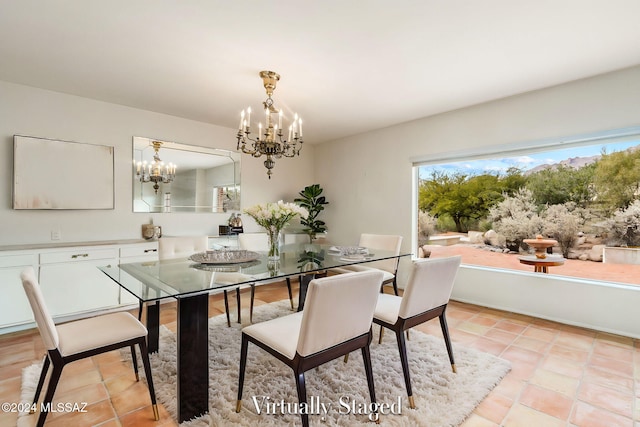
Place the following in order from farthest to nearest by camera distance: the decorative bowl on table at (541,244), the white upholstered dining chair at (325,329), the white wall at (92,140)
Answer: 1. the decorative bowl on table at (541,244)
2. the white wall at (92,140)
3. the white upholstered dining chair at (325,329)

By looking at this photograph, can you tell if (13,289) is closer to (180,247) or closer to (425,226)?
(180,247)

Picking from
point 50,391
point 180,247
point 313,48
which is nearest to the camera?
point 50,391

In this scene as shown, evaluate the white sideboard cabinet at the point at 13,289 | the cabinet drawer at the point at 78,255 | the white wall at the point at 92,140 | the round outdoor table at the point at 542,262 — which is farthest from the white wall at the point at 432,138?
the white sideboard cabinet at the point at 13,289

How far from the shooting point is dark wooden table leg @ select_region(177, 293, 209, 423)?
5.28ft

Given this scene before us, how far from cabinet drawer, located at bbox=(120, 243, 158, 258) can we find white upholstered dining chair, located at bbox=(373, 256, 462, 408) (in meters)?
2.72

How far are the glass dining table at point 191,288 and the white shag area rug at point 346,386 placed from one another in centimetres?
16

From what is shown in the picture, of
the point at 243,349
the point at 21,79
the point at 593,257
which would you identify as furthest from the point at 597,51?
the point at 21,79

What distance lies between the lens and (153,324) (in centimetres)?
233

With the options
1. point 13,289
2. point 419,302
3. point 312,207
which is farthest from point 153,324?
point 312,207

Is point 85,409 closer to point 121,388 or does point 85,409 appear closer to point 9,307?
point 121,388

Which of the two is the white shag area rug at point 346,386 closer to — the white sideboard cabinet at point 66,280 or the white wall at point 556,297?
the white sideboard cabinet at point 66,280

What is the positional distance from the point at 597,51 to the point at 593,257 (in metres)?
1.93

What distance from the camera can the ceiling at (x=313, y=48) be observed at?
1854 mm

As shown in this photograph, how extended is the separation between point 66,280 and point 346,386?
2.89 meters
